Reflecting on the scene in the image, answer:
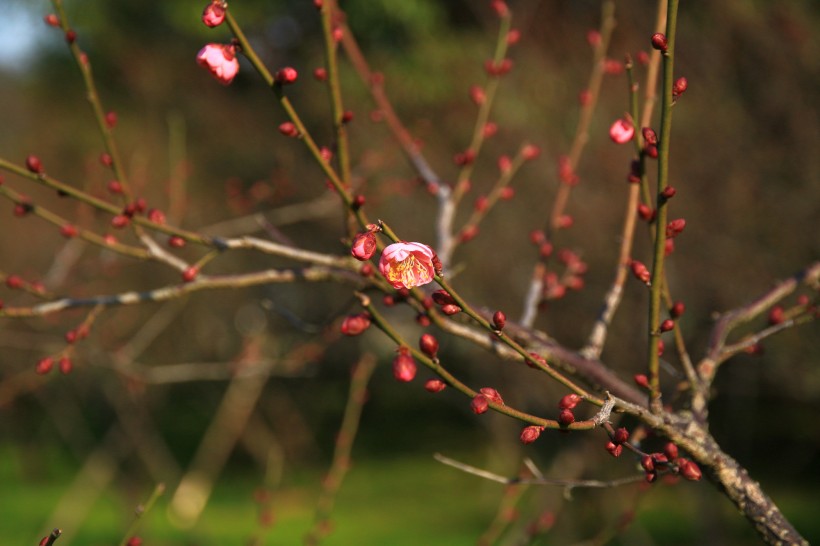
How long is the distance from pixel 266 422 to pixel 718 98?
10.7 m

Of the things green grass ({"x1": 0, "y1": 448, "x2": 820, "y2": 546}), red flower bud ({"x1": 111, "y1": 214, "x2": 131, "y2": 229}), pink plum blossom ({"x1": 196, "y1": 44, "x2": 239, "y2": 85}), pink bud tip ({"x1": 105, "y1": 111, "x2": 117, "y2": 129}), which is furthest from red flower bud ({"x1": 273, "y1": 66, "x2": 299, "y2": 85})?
green grass ({"x1": 0, "y1": 448, "x2": 820, "y2": 546})

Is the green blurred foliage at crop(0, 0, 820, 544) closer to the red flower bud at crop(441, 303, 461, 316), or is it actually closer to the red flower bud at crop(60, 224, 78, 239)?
the red flower bud at crop(60, 224, 78, 239)

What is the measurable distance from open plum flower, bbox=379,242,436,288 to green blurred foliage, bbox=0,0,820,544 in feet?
3.36

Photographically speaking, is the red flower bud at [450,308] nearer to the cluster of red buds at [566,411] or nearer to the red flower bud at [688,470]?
the cluster of red buds at [566,411]

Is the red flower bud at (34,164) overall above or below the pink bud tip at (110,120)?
below

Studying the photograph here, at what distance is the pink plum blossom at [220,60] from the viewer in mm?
1604

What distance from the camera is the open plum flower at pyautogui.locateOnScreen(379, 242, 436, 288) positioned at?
4.10ft

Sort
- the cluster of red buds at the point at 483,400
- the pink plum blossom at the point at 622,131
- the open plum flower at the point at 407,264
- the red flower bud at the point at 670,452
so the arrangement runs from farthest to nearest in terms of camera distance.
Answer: the pink plum blossom at the point at 622,131
the red flower bud at the point at 670,452
the cluster of red buds at the point at 483,400
the open plum flower at the point at 407,264

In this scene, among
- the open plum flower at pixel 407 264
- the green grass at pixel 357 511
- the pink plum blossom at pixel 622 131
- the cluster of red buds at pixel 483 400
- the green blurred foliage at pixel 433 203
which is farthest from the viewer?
the green grass at pixel 357 511

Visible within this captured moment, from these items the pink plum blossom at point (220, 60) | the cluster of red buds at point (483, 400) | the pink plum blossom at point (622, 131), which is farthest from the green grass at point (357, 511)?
the pink plum blossom at point (220, 60)

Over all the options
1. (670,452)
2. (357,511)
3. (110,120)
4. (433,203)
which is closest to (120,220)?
(110,120)

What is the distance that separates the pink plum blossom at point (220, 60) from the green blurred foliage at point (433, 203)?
31.5 inches

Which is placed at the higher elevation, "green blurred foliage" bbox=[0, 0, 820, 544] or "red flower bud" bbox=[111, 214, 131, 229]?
"green blurred foliage" bbox=[0, 0, 820, 544]

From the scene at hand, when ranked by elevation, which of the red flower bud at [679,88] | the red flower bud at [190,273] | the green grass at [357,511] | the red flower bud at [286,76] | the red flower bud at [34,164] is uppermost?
the green grass at [357,511]
